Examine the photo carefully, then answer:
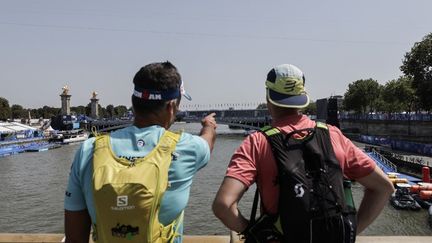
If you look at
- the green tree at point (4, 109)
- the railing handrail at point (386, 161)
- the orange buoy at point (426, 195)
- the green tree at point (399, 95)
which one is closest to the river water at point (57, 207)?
the orange buoy at point (426, 195)

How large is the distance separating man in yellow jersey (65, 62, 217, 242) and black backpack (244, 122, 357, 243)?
0.39 metres

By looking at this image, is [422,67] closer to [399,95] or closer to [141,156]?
[399,95]

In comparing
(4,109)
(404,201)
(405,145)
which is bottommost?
(404,201)

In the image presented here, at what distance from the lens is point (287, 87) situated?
2398 mm

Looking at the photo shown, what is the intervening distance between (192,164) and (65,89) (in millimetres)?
120544

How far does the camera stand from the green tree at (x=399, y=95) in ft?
243

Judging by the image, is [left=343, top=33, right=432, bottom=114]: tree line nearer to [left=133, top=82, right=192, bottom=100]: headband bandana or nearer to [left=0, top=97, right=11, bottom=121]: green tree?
[left=133, top=82, right=192, bottom=100]: headband bandana

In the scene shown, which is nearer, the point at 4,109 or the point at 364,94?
the point at 364,94

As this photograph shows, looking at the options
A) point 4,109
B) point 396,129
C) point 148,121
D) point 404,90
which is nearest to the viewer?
point 148,121

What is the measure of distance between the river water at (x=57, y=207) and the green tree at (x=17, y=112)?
10092 centimetres

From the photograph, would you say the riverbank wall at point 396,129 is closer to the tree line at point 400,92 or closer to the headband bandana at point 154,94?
the tree line at point 400,92

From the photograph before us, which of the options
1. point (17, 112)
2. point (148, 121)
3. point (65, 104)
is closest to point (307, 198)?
point (148, 121)

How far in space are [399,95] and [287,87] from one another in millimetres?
78479

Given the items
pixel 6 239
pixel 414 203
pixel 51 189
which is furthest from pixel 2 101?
pixel 6 239
